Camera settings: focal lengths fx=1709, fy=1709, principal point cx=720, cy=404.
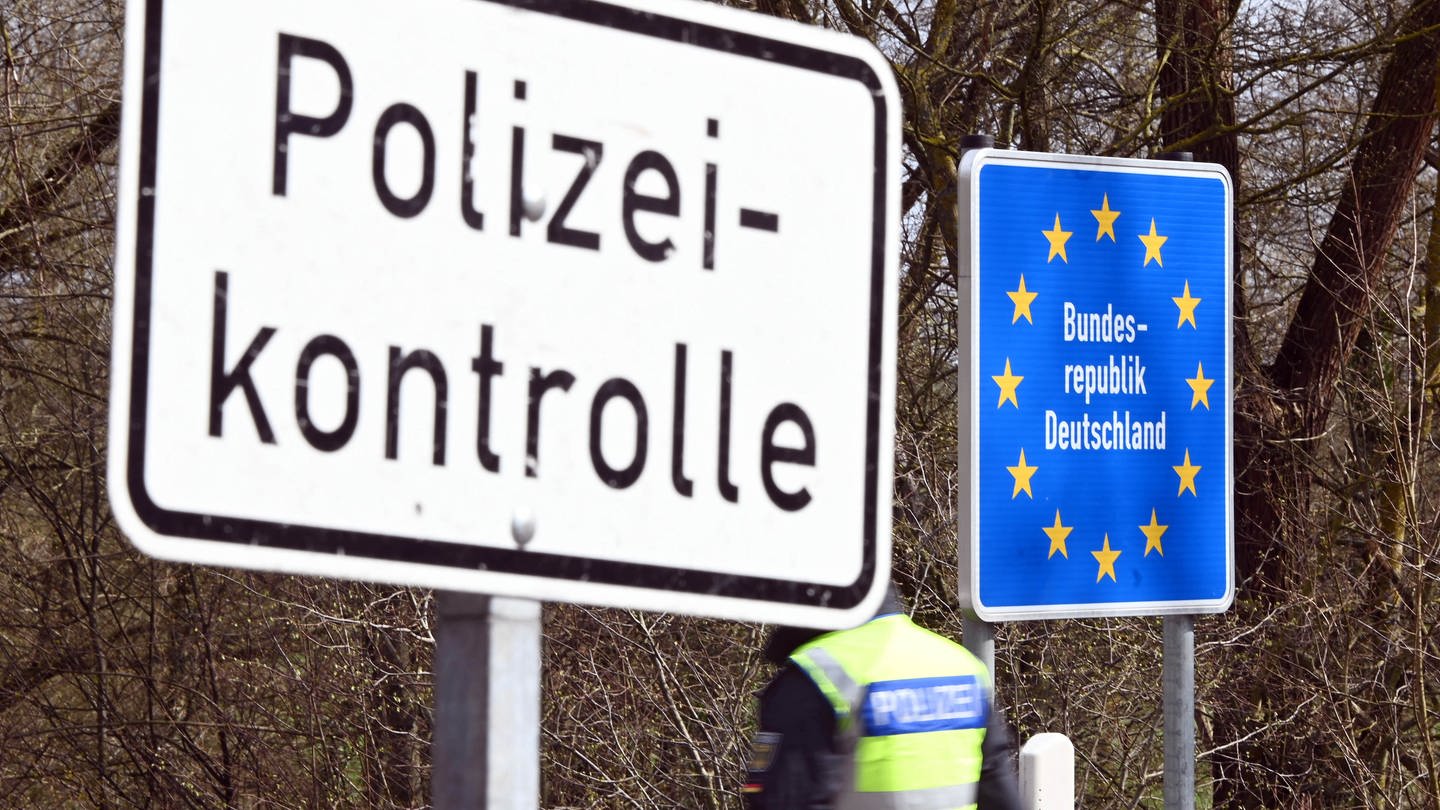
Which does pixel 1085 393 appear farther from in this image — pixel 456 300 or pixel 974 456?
pixel 456 300

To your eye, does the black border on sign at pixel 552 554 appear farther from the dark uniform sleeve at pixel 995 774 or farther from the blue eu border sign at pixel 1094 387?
the blue eu border sign at pixel 1094 387

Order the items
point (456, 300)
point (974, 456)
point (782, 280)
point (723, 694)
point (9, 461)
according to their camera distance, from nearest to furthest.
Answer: point (456, 300) < point (782, 280) < point (974, 456) < point (723, 694) < point (9, 461)

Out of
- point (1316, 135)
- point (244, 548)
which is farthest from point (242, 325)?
point (1316, 135)

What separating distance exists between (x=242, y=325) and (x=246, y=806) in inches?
311

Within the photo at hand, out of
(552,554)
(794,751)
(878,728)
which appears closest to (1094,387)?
(878,728)

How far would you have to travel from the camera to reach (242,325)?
1.27m

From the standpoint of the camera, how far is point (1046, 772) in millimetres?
3789

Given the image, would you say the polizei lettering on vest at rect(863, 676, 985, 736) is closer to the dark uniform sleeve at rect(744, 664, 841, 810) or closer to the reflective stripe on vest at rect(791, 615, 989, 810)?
the reflective stripe on vest at rect(791, 615, 989, 810)

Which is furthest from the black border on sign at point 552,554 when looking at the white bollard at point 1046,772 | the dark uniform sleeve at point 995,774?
the white bollard at point 1046,772

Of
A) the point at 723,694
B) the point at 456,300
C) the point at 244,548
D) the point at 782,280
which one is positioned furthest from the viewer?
the point at 723,694

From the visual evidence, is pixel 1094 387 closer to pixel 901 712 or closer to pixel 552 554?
pixel 901 712

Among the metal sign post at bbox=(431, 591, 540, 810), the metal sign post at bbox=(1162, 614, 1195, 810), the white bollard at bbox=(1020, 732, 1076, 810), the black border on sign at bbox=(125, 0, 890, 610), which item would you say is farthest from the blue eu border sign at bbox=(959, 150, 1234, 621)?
the metal sign post at bbox=(431, 591, 540, 810)

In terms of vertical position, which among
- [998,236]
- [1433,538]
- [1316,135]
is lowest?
[1433,538]

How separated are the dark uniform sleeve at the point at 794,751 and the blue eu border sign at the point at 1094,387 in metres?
0.66
